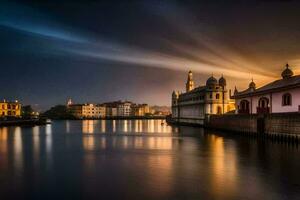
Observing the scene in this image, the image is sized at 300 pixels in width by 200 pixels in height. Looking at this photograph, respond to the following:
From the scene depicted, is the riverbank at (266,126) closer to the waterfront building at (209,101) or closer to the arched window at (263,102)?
the arched window at (263,102)

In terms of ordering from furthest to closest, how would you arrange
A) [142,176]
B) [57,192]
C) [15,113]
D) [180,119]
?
1. [15,113]
2. [180,119]
3. [142,176]
4. [57,192]

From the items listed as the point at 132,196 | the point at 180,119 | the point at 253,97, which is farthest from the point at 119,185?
the point at 180,119

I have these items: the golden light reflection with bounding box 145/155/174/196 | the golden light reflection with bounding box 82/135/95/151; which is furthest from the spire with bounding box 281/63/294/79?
the golden light reflection with bounding box 145/155/174/196

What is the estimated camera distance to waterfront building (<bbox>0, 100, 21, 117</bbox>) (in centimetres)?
15975

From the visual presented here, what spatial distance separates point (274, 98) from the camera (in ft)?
169

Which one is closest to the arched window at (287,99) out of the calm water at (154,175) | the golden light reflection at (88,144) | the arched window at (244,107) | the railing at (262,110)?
the railing at (262,110)

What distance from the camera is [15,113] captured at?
166 meters

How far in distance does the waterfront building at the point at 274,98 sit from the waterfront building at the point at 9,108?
4948 inches

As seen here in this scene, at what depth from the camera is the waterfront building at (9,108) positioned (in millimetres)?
159750

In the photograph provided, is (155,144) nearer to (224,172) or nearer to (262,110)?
(262,110)

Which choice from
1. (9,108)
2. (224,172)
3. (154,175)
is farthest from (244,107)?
(9,108)

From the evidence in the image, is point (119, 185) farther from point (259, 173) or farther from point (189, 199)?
point (259, 173)

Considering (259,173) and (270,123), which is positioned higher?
(270,123)

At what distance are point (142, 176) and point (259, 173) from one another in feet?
29.3
